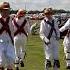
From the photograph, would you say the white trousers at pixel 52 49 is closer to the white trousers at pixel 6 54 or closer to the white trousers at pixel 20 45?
the white trousers at pixel 6 54

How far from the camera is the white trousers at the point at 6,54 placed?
1276 cm

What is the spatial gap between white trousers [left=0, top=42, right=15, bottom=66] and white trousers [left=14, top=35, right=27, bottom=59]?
5967 millimetres

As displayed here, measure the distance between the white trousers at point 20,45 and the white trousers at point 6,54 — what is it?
597 cm

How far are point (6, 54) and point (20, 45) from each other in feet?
20.3

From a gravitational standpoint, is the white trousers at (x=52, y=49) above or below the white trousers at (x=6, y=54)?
below

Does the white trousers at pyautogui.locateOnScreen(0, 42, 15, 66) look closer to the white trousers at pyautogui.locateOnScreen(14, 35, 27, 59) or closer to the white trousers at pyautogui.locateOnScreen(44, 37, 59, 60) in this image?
the white trousers at pyautogui.locateOnScreen(44, 37, 59, 60)

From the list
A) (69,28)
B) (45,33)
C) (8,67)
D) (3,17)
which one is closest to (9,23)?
(3,17)

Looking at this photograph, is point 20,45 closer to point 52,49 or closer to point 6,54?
point 52,49

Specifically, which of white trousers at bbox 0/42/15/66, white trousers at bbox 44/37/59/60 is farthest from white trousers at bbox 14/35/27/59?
white trousers at bbox 0/42/15/66

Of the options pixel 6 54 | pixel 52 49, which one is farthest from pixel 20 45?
pixel 6 54

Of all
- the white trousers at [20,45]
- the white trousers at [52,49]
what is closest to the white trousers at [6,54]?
the white trousers at [52,49]

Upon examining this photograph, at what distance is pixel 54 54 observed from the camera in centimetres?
1547

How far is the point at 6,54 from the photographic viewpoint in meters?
12.9

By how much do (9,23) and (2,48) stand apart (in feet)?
2.33
